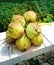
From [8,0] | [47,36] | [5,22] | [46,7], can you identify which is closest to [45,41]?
[47,36]

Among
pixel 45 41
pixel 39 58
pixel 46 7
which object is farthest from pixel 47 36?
pixel 46 7

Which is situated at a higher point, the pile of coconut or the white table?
the pile of coconut

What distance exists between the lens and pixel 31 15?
2.04 meters

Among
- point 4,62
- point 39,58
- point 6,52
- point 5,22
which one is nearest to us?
point 4,62

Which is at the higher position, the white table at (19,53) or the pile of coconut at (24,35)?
the pile of coconut at (24,35)

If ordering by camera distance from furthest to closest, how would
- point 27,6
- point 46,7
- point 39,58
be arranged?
1. point 46,7
2. point 27,6
3. point 39,58

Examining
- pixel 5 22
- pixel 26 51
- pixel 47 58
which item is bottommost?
pixel 47 58

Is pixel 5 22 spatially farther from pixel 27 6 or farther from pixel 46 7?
pixel 46 7

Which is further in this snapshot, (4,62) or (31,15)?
(31,15)

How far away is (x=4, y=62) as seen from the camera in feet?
5.76

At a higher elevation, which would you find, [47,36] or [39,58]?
[47,36]

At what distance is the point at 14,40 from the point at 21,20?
0.21 metres

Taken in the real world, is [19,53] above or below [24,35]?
below

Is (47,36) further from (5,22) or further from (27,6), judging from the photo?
(27,6)
